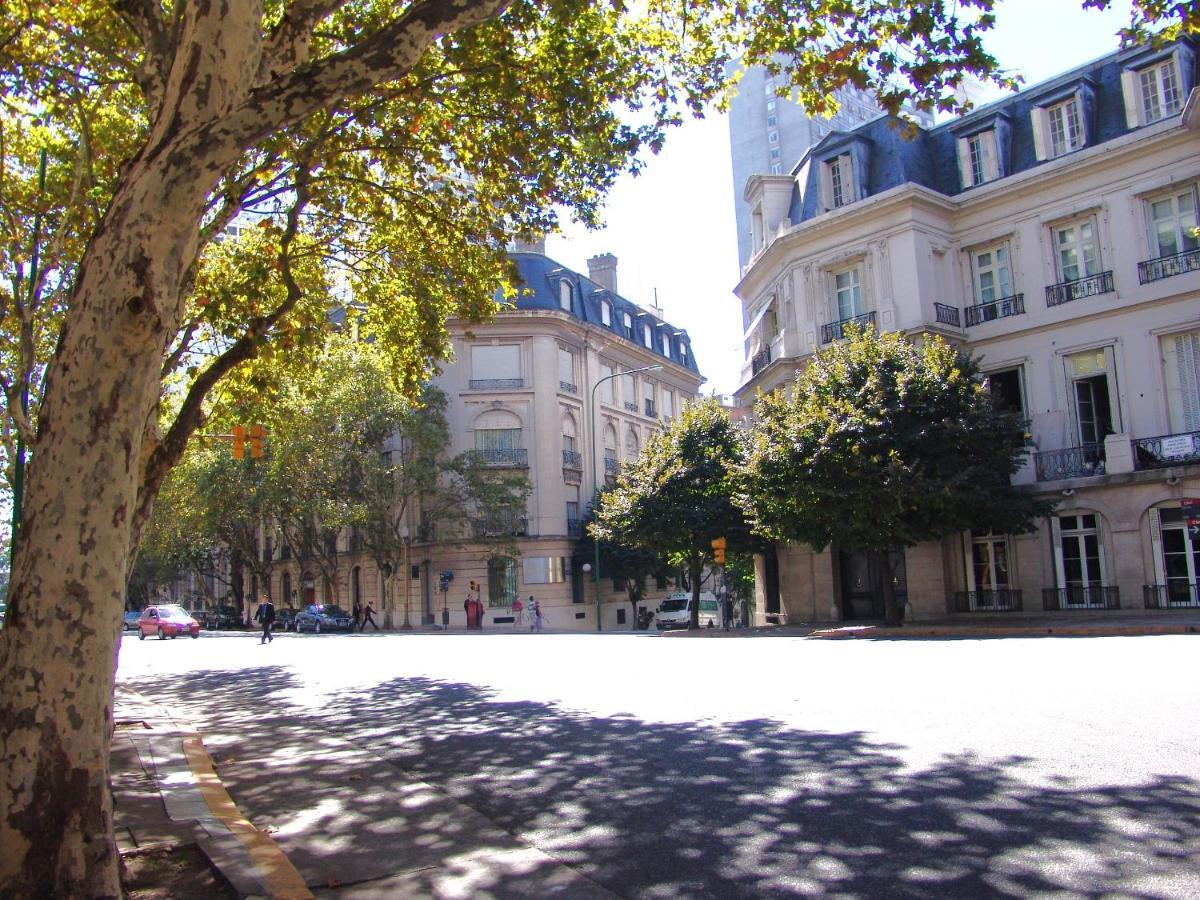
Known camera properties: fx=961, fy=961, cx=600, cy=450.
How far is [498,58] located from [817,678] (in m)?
8.36

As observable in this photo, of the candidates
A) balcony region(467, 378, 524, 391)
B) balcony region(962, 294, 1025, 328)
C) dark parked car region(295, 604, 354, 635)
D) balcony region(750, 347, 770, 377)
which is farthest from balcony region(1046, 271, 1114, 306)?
dark parked car region(295, 604, 354, 635)

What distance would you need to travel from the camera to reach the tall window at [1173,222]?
2394 cm

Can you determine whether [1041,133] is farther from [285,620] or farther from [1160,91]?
[285,620]

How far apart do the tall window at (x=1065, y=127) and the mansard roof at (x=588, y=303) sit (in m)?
20.4

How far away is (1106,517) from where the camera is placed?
78.8 ft

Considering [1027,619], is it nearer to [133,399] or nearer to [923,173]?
[923,173]

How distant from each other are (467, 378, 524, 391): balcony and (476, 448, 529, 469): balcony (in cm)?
290

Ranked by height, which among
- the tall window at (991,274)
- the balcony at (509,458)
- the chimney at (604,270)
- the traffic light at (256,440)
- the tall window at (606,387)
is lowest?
the traffic light at (256,440)

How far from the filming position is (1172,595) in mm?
22828

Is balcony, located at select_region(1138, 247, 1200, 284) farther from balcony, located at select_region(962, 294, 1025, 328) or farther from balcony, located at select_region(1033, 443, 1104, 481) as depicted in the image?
balcony, located at select_region(1033, 443, 1104, 481)

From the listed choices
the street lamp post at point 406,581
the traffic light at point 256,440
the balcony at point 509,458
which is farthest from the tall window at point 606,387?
the traffic light at point 256,440

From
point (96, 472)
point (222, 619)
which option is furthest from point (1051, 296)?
point (222, 619)

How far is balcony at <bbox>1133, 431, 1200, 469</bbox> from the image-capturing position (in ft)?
75.7

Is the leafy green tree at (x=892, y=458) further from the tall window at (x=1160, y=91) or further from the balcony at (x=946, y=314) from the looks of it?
the tall window at (x=1160, y=91)
